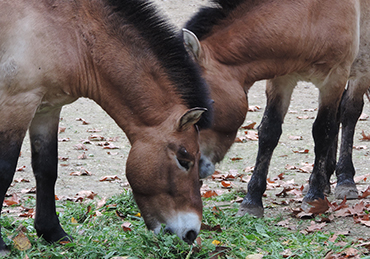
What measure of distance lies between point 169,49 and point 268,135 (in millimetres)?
2125

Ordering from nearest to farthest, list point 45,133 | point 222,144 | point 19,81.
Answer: point 19,81 < point 45,133 < point 222,144

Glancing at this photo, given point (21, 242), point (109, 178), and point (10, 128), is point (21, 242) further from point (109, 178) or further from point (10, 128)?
point (109, 178)

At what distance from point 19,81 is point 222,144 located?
198cm

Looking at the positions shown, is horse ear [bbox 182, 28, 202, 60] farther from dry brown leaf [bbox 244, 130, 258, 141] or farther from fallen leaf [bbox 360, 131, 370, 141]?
fallen leaf [bbox 360, 131, 370, 141]

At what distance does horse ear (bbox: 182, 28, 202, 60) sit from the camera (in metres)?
4.16

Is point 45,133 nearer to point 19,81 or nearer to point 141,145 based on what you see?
point 19,81

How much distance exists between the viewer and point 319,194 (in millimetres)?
5148

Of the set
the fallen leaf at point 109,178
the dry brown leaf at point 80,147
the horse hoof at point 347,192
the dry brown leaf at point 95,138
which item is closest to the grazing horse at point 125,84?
the fallen leaf at point 109,178

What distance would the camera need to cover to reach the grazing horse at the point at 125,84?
10.7 feet

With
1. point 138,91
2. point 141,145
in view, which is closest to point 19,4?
point 138,91

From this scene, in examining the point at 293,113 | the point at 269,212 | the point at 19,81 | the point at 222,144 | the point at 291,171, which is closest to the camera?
the point at 19,81

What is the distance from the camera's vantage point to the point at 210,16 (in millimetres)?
4598

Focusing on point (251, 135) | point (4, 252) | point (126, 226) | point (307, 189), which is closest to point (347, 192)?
point (307, 189)

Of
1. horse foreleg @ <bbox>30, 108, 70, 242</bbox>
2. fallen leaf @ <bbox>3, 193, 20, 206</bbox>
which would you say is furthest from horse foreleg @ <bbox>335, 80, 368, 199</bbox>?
fallen leaf @ <bbox>3, 193, 20, 206</bbox>
